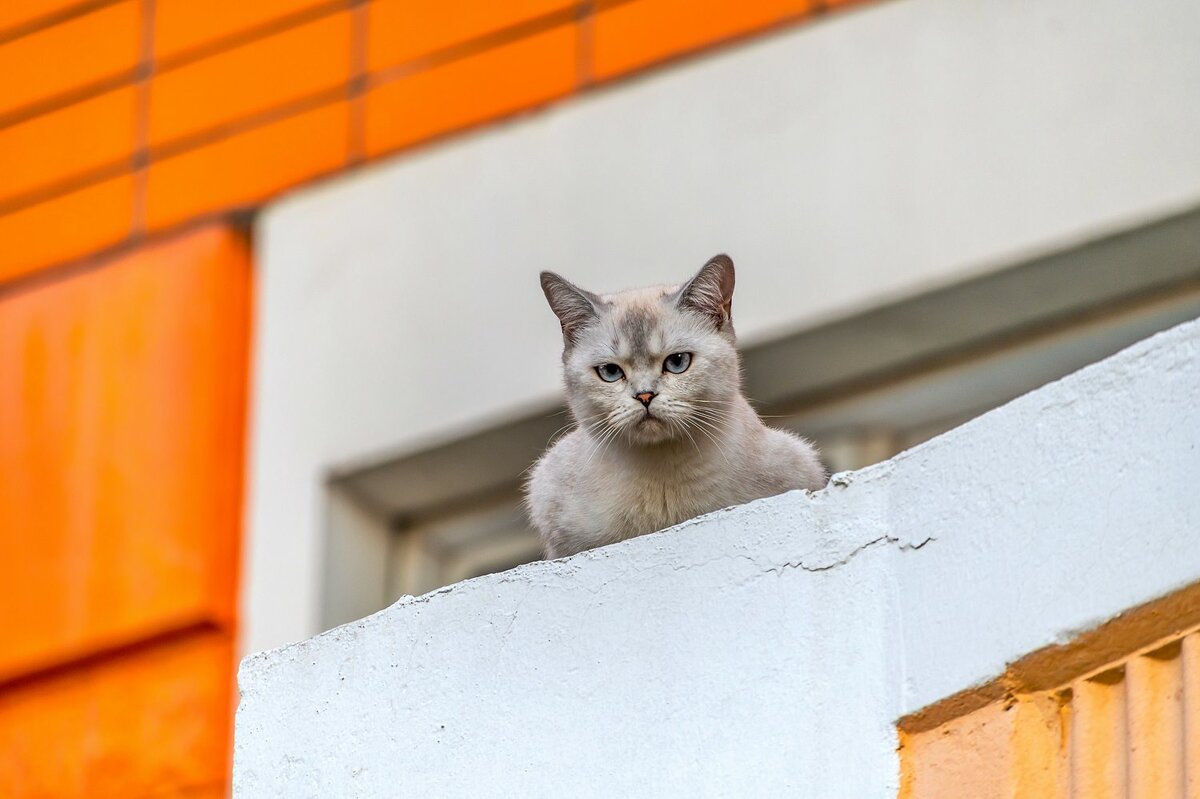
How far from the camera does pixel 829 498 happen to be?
3.42 m

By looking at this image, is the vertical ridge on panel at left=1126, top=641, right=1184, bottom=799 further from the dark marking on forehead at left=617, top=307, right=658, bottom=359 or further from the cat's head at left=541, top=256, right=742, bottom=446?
the dark marking on forehead at left=617, top=307, right=658, bottom=359

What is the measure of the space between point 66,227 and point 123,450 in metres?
0.86

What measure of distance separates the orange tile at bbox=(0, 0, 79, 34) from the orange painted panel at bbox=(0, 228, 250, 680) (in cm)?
98

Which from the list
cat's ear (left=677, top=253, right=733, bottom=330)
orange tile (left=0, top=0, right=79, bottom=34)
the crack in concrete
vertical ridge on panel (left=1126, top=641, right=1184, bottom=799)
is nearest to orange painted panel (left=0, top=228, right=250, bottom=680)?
orange tile (left=0, top=0, right=79, bottom=34)

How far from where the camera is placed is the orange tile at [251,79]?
6762mm

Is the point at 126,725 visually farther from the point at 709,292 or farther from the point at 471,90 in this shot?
the point at 709,292

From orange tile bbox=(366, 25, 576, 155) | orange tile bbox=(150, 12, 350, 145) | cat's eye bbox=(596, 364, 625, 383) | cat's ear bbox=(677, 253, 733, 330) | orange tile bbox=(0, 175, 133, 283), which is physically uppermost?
orange tile bbox=(150, 12, 350, 145)

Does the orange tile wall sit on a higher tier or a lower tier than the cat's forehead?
higher

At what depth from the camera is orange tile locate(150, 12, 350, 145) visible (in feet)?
22.2

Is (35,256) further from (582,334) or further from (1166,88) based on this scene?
(1166,88)

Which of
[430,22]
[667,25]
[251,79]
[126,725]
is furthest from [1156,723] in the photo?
[251,79]

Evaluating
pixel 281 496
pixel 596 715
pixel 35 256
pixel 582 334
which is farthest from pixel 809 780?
pixel 35 256

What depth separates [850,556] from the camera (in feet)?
11.0

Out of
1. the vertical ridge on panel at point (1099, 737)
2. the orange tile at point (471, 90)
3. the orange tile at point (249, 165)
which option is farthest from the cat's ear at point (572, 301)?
the orange tile at point (249, 165)
